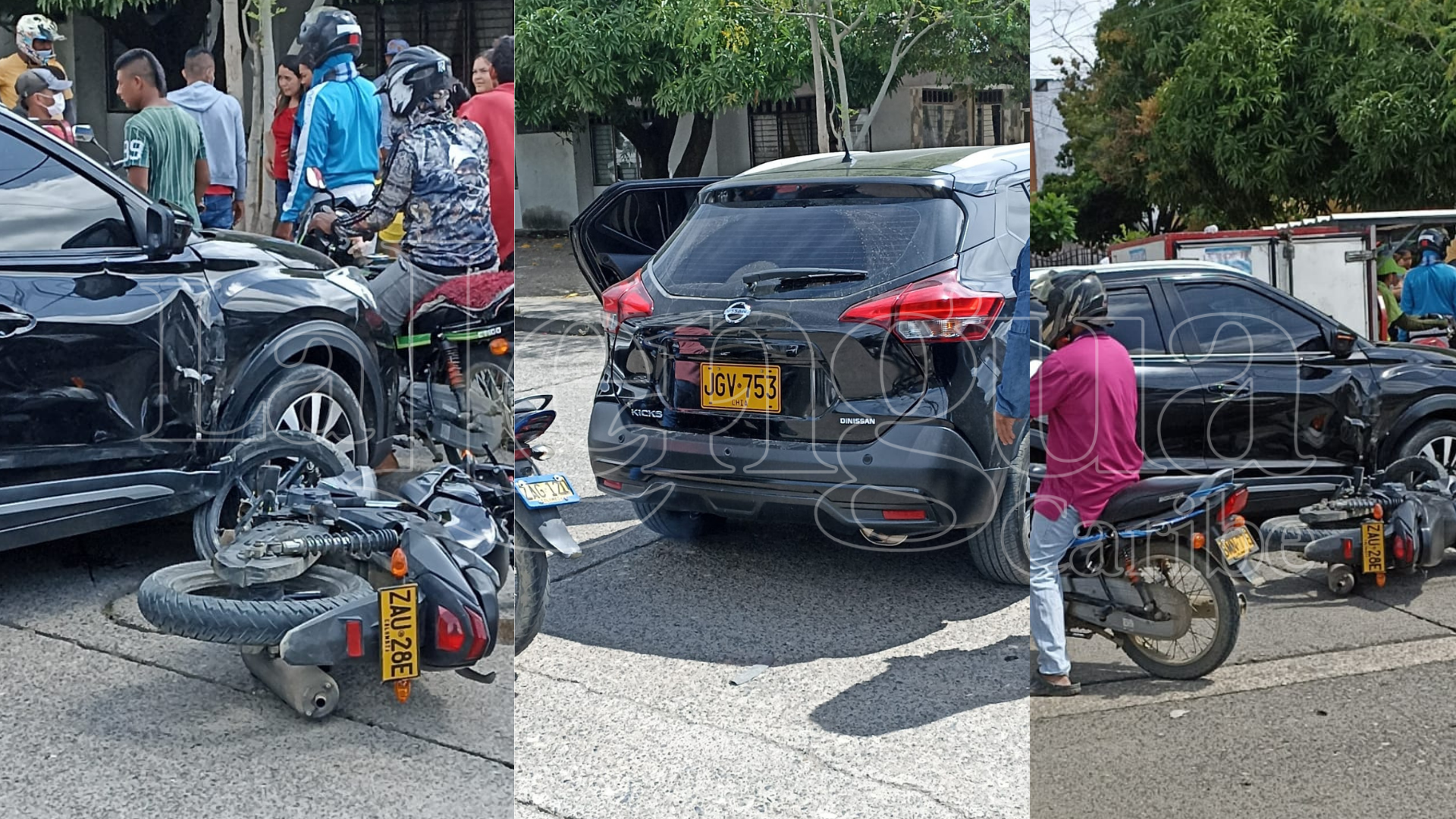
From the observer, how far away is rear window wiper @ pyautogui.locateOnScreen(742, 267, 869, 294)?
2096mm

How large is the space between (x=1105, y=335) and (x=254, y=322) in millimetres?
1571

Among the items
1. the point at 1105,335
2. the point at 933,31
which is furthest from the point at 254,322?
the point at 1105,335

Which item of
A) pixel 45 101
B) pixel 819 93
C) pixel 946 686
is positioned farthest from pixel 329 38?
pixel 946 686

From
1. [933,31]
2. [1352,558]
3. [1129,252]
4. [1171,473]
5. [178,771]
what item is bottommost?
[178,771]

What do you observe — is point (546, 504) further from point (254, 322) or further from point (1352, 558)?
point (1352, 558)

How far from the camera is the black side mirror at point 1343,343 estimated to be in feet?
6.91

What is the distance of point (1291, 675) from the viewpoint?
2.30 metres

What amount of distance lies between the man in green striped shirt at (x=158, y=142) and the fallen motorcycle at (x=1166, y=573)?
1.73 m

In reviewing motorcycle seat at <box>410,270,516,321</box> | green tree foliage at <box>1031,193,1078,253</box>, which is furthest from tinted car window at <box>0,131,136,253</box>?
green tree foliage at <box>1031,193,1078,253</box>

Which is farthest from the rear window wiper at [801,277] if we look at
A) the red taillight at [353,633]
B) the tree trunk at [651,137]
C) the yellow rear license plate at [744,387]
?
the red taillight at [353,633]

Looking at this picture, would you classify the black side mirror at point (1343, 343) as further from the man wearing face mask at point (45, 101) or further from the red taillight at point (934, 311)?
the man wearing face mask at point (45, 101)

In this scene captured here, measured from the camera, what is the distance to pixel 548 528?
2.31 metres

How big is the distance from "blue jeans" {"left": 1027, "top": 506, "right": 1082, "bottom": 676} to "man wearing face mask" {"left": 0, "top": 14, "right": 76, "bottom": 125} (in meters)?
1.85

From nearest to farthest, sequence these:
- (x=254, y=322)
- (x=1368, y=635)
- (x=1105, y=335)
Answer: (x=1105, y=335) < (x=1368, y=635) < (x=254, y=322)
